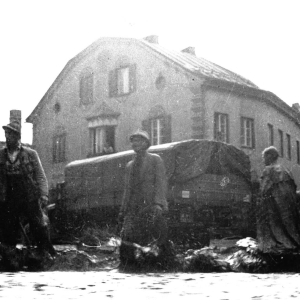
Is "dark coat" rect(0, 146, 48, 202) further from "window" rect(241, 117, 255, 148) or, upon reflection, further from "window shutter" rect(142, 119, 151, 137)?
"window" rect(241, 117, 255, 148)

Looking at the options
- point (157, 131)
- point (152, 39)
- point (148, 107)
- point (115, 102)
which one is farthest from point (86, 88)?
point (157, 131)

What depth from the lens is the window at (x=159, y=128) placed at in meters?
27.5

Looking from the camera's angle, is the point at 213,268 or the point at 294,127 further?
the point at 294,127

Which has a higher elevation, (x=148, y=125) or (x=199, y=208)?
(x=148, y=125)

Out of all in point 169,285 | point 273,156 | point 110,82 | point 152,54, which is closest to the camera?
point 169,285

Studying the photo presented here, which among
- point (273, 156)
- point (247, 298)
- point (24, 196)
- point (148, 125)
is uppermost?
point (148, 125)

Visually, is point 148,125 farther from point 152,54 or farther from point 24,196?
point 24,196

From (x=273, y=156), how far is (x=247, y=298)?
182 inches

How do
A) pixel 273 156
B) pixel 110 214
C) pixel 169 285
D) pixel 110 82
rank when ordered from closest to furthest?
pixel 169 285 < pixel 273 156 < pixel 110 214 < pixel 110 82

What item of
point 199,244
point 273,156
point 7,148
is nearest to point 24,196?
point 7,148

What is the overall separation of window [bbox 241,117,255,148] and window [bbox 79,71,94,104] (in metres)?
8.10

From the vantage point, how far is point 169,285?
22.0ft

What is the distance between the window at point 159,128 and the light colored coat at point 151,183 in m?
18.0

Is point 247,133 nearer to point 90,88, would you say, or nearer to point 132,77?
point 132,77
